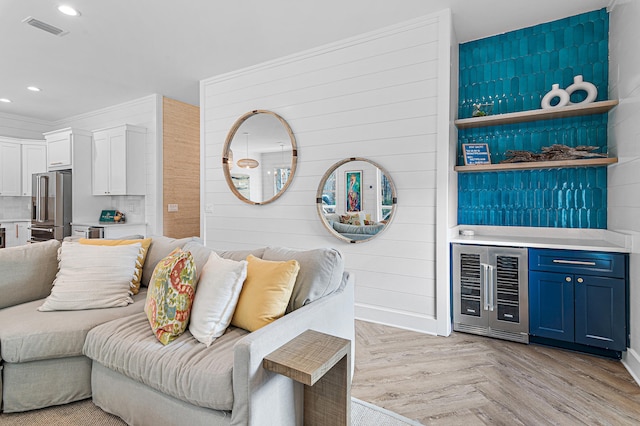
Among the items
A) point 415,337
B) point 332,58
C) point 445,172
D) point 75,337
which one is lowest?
point 415,337

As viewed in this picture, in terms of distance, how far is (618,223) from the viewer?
8.48 ft

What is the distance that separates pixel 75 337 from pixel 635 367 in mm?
3451

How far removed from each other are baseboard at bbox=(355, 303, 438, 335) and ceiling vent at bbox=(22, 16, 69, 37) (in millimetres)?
3834

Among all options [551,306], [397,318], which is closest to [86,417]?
[397,318]

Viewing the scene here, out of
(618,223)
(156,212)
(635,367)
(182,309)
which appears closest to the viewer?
(182,309)

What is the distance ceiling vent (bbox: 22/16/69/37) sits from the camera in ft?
9.79

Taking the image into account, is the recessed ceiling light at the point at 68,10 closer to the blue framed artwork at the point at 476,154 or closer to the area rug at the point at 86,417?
the area rug at the point at 86,417

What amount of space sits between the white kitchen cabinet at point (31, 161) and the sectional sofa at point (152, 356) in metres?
4.58

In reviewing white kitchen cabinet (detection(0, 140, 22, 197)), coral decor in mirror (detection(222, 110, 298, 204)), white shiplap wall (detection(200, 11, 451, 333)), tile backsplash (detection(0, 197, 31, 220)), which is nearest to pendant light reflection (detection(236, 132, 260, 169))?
coral decor in mirror (detection(222, 110, 298, 204))

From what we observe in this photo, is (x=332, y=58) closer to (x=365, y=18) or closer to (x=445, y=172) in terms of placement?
(x=365, y=18)

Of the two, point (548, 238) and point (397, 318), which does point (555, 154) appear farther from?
point (397, 318)

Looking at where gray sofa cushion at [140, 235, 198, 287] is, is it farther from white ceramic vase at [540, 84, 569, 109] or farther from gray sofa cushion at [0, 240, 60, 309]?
white ceramic vase at [540, 84, 569, 109]

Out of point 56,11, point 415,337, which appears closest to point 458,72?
point 415,337

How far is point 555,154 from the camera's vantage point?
2.82 metres
